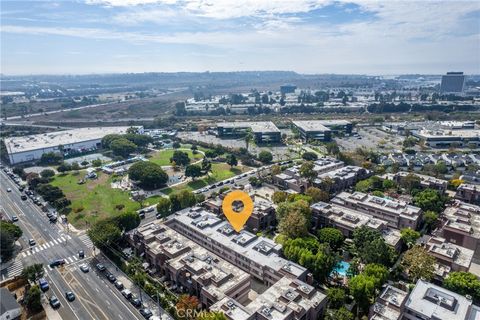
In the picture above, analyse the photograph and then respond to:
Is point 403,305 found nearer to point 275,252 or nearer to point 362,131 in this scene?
point 275,252

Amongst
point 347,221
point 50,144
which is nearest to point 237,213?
point 347,221

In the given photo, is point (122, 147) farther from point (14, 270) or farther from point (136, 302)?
point (136, 302)

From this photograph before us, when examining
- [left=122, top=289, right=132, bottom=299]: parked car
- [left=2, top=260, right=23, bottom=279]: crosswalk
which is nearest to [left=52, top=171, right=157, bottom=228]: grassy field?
[left=2, top=260, right=23, bottom=279]: crosswalk

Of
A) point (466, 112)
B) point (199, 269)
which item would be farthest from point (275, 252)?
point (466, 112)

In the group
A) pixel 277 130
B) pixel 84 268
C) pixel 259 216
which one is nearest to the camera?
pixel 84 268

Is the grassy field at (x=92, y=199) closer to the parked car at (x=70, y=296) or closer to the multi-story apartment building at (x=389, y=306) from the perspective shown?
the parked car at (x=70, y=296)

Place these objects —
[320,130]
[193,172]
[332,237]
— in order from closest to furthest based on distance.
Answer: [332,237], [193,172], [320,130]
